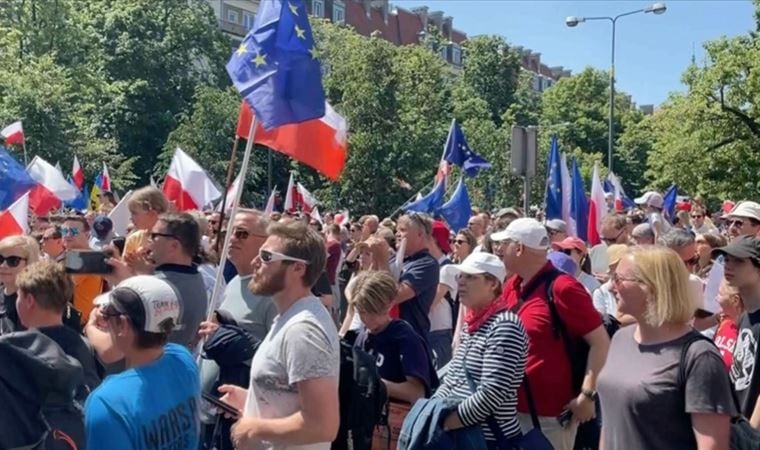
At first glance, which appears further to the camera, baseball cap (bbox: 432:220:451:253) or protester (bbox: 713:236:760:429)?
baseball cap (bbox: 432:220:451:253)

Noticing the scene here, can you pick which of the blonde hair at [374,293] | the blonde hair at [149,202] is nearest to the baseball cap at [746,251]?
the blonde hair at [374,293]

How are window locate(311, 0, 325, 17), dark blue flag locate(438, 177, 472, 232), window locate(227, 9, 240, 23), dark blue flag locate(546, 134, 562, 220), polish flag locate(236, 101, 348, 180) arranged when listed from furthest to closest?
window locate(311, 0, 325, 17) → window locate(227, 9, 240, 23) → dark blue flag locate(438, 177, 472, 232) → dark blue flag locate(546, 134, 562, 220) → polish flag locate(236, 101, 348, 180)

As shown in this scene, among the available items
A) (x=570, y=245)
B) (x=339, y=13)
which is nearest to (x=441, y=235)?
(x=570, y=245)

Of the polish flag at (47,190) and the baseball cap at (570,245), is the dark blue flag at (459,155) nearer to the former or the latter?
the polish flag at (47,190)

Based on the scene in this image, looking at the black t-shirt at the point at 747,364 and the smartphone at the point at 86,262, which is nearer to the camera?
the black t-shirt at the point at 747,364

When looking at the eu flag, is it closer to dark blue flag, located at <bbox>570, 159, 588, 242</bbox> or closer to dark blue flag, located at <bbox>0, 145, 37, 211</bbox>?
dark blue flag, located at <bbox>0, 145, 37, 211</bbox>

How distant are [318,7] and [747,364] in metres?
81.8

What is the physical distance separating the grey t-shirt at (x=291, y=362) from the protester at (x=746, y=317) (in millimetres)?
2042

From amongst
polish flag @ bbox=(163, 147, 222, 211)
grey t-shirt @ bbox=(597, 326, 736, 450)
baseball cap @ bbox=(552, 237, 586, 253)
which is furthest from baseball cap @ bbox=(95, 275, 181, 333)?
polish flag @ bbox=(163, 147, 222, 211)

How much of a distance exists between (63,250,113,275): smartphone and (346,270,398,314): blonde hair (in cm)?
139

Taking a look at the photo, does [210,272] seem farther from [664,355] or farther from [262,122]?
[664,355]

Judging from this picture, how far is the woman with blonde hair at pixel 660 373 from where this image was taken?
349 cm

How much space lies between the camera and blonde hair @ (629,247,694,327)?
3.71 meters

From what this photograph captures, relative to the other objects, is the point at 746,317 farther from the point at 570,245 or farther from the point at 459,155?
the point at 459,155
